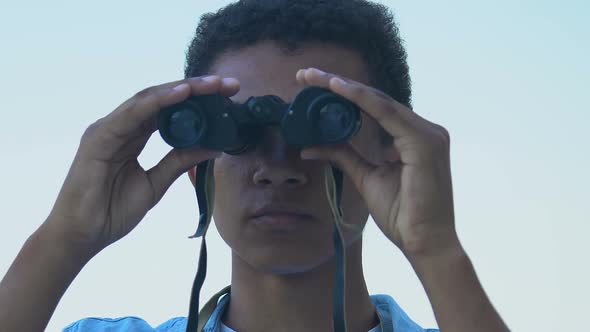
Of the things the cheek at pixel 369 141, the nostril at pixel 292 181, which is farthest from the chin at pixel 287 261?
the cheek at pixel 369 141

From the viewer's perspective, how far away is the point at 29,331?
270cm

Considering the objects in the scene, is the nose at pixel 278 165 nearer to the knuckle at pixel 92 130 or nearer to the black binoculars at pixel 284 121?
the black binoculars at pixel 284 121

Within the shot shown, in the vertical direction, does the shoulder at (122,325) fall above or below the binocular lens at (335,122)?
below

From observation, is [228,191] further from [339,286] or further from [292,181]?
[339,286]

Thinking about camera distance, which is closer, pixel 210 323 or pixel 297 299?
pixel 297 299

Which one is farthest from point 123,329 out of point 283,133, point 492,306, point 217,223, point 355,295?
point 492,306

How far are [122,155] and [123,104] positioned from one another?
0.17m

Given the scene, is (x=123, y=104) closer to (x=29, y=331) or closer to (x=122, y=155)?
(x=122, y=155)

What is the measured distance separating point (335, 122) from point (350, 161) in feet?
0.46

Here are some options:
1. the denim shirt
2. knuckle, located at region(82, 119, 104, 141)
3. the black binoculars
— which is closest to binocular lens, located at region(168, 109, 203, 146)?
the black binoculars

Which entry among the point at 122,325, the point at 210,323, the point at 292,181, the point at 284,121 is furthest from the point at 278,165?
the point at 122,325

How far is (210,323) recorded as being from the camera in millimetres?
3322

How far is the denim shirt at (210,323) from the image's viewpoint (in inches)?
131

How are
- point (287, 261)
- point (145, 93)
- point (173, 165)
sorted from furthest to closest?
point (287, 261), point (173, 165), point (145, 93)
